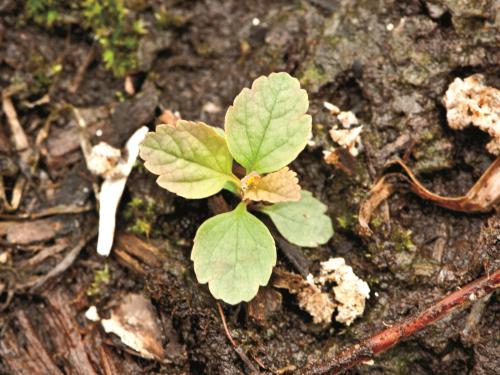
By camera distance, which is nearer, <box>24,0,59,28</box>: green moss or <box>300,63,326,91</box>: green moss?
<box>300,63,326,91</box>: green moss

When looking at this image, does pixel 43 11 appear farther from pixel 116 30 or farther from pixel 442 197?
pixel 442 197

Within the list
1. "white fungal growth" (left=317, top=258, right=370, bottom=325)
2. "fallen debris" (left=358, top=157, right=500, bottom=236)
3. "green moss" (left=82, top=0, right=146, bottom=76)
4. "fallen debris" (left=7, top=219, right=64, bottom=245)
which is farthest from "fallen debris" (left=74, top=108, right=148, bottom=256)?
"fallen debris" (left=358, top=157, right=500, bottom=236)

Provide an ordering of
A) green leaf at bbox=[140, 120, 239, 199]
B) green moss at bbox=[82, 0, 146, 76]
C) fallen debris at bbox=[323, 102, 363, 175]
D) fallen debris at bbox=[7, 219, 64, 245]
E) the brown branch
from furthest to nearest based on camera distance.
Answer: green moss at bbox=[82, 0, 146, 76] < fallen debris at bbox=[7, 219, 64, 245] < fallen debris at bbox=[323, 102, 363, 175] < green leaf at bbox=[140, 120, 239, 199] < the brown branch

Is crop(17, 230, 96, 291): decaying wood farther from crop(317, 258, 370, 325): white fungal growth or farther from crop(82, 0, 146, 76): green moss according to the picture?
crop(317, 258, 370, 325): white fungal growth

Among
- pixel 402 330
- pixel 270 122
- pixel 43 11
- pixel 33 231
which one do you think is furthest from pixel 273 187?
pixel 43 11

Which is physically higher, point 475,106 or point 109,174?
point 475,106

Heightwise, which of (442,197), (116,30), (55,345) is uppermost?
(116,30)
